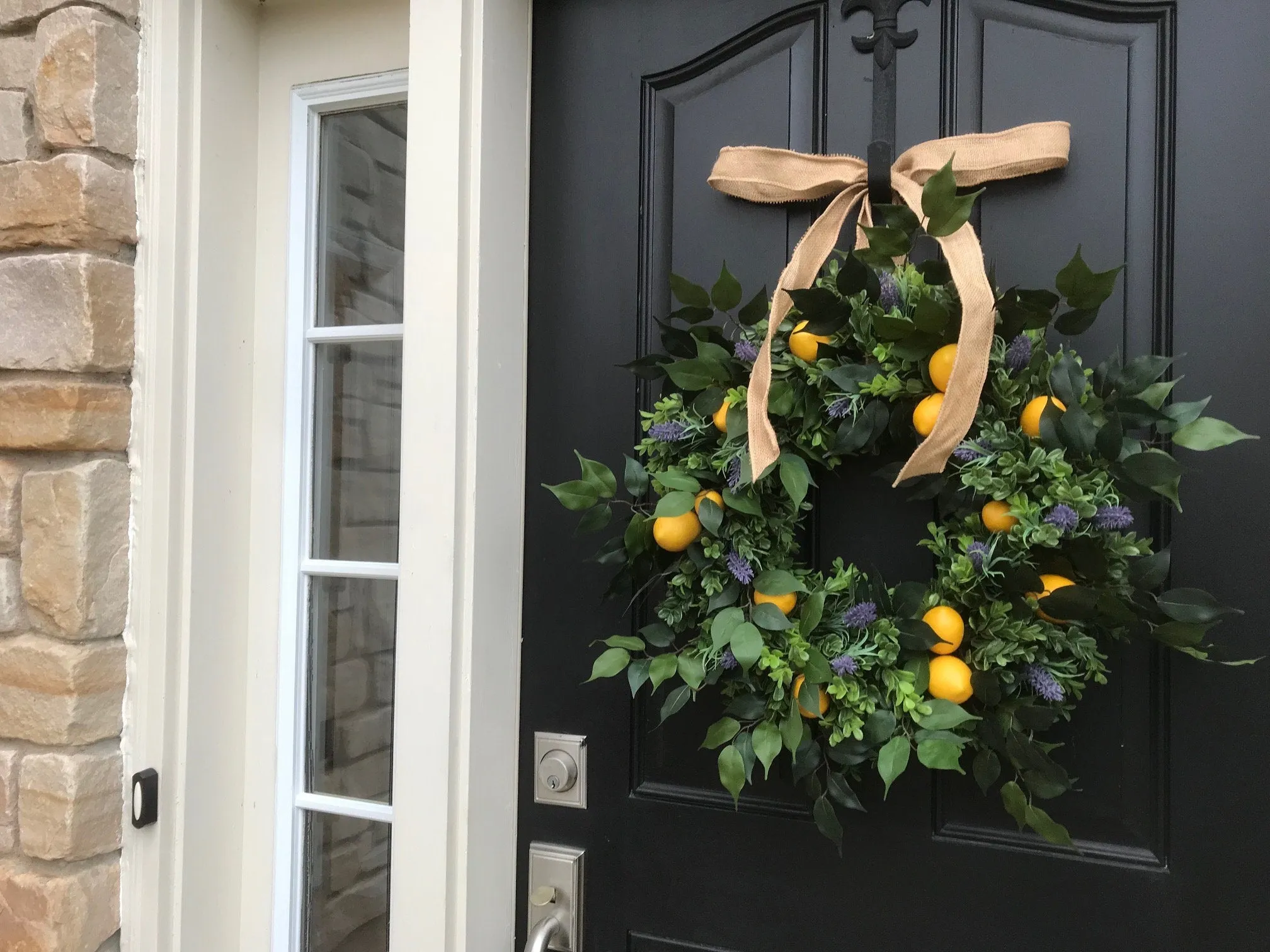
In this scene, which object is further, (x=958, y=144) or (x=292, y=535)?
(x=292, y=535)

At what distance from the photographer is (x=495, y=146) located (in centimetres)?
106

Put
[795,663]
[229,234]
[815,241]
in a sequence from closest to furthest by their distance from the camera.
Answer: [795,663], [815,241], [229,234]

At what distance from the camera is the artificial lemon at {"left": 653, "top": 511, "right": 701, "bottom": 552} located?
0.88 m

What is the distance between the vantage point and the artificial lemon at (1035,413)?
78 cm

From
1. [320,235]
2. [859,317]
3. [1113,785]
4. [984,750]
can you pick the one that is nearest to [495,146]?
[320,235]

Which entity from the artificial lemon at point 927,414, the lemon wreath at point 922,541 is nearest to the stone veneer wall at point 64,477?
the lemon wreath at point 922,541

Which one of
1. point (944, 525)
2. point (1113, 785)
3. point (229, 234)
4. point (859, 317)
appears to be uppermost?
point (229, 234)

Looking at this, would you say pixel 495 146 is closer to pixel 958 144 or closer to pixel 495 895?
pixel 958 144

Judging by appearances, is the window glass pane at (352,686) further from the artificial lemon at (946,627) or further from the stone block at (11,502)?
the artificial lemon at (946,627)

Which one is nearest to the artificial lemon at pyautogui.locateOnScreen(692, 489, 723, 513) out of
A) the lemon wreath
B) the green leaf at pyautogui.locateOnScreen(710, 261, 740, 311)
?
the lemon wreath

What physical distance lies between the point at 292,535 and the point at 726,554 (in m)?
0.66

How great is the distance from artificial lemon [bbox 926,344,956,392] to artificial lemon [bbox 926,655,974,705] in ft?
0.86

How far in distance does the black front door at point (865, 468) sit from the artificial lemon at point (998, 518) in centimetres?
20

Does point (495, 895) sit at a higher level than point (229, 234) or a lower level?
lower
